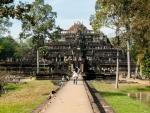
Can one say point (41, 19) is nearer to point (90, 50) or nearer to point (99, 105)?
point (90, 50)

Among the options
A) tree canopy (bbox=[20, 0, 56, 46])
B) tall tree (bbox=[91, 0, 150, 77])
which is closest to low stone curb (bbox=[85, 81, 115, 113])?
tall tree (bbox=[91, 0, 150, 77])

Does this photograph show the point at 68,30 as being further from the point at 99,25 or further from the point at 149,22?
the point at 149,22

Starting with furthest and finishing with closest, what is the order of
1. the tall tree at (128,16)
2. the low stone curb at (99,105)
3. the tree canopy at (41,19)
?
the tree canopy at (41,19), the tall tree at (128,16), the low stone curb at (99,105)

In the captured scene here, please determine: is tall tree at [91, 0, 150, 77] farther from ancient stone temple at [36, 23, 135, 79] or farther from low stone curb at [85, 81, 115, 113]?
ancient stone temple at [36, 23, 135, 79]

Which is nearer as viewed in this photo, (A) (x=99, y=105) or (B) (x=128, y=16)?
(A) (x=99, y=105)

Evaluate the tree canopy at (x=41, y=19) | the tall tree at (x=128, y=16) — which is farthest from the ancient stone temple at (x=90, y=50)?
the tall tree at (x=128, y=16)

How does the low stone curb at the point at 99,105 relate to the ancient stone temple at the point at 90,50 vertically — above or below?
below

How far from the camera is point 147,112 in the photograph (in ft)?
106

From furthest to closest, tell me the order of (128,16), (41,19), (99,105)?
1. (41,19)
2. (128,16)
3. (99,105)

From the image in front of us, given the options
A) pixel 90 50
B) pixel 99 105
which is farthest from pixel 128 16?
pixel 90 50

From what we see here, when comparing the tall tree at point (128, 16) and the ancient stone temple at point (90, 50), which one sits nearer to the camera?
the tall tree at point (128, 16)

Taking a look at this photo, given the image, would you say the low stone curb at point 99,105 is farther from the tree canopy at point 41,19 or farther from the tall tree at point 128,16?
the tree canopy at point 41,19

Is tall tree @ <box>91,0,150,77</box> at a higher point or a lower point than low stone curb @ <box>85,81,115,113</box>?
higher

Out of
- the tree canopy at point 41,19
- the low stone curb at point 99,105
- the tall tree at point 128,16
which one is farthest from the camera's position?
the tree canopy at point 41,19
